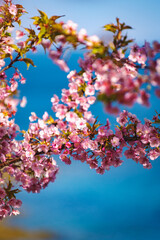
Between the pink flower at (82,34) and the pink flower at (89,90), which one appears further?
the pink flower at (89,90)

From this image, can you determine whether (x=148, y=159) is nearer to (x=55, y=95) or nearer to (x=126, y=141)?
(x=126, y=141)

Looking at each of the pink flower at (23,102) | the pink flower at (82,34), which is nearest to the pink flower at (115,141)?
the pink flower at (23,102)

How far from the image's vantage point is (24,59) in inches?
165

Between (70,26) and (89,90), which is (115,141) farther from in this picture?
(70,26)

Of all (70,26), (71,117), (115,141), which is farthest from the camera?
(115,141)

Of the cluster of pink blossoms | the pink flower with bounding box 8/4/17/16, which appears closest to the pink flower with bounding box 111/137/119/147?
the cluster of pink blossoms

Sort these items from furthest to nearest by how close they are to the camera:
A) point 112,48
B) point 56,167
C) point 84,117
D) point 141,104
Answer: point 56,167, point 84,117, point 112,48, point 141,104

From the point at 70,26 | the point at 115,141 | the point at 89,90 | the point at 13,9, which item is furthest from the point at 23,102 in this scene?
the point at 13,9

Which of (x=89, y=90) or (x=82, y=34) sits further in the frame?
(x=89, y=90)

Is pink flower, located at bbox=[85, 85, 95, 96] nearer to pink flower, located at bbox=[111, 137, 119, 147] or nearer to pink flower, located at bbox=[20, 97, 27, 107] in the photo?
pink flower, located at bbox=[20, 97, 27, 107]

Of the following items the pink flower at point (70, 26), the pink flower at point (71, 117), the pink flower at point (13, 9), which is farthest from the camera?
the pink flower at point (13, 9)

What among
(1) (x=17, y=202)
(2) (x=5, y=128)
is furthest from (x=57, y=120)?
(1) (x=17, y=202)

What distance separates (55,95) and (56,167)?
3.55ft

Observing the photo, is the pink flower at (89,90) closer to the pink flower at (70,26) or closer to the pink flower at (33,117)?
the pink flower at (70,26)
